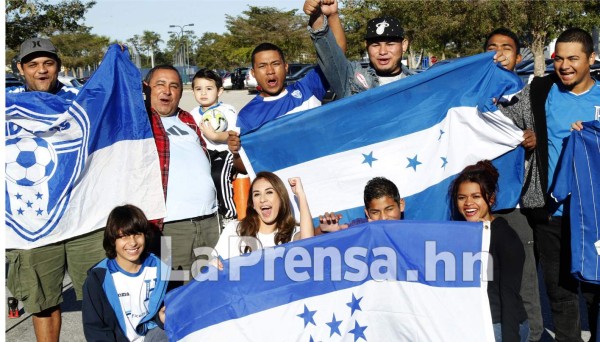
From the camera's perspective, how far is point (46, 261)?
5.14 meters

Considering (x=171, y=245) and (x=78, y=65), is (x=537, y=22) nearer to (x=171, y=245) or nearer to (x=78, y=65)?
(x=171, y=245)

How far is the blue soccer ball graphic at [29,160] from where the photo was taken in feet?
16.4

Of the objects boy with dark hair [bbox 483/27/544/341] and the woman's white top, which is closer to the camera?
the woman's white top

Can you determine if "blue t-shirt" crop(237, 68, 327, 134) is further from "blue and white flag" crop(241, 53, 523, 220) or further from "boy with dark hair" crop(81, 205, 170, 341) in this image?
"boy with dark hair" crop(81, 205, 170, 341)

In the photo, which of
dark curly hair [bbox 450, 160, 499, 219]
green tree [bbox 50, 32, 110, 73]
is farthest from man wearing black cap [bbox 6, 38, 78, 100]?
green tree [bbox 50, 32, 110, 73]

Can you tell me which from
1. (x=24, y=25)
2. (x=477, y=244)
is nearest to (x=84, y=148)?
(x=477, y=244)

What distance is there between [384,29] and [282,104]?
0.93 metres

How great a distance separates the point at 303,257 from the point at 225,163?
71.0 inches

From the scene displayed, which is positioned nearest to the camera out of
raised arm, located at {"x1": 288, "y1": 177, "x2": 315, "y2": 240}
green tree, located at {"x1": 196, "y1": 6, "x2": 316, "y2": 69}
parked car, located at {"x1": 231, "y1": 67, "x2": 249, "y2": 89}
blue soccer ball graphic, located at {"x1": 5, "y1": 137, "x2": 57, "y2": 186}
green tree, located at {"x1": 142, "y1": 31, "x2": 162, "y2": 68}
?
raised arm, located at {"x1": 288, "y1": 177, "x2": 315, "y2": 240}

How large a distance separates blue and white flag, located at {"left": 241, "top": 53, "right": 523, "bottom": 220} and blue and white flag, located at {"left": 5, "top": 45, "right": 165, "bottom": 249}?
2.52 feet

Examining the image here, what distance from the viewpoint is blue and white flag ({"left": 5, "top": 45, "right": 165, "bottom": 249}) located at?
5023 millimetres

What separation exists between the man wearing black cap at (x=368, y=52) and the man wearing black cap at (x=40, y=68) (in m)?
1.78

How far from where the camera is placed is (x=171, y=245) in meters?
5.20

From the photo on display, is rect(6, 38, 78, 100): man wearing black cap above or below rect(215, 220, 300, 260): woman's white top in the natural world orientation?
above
